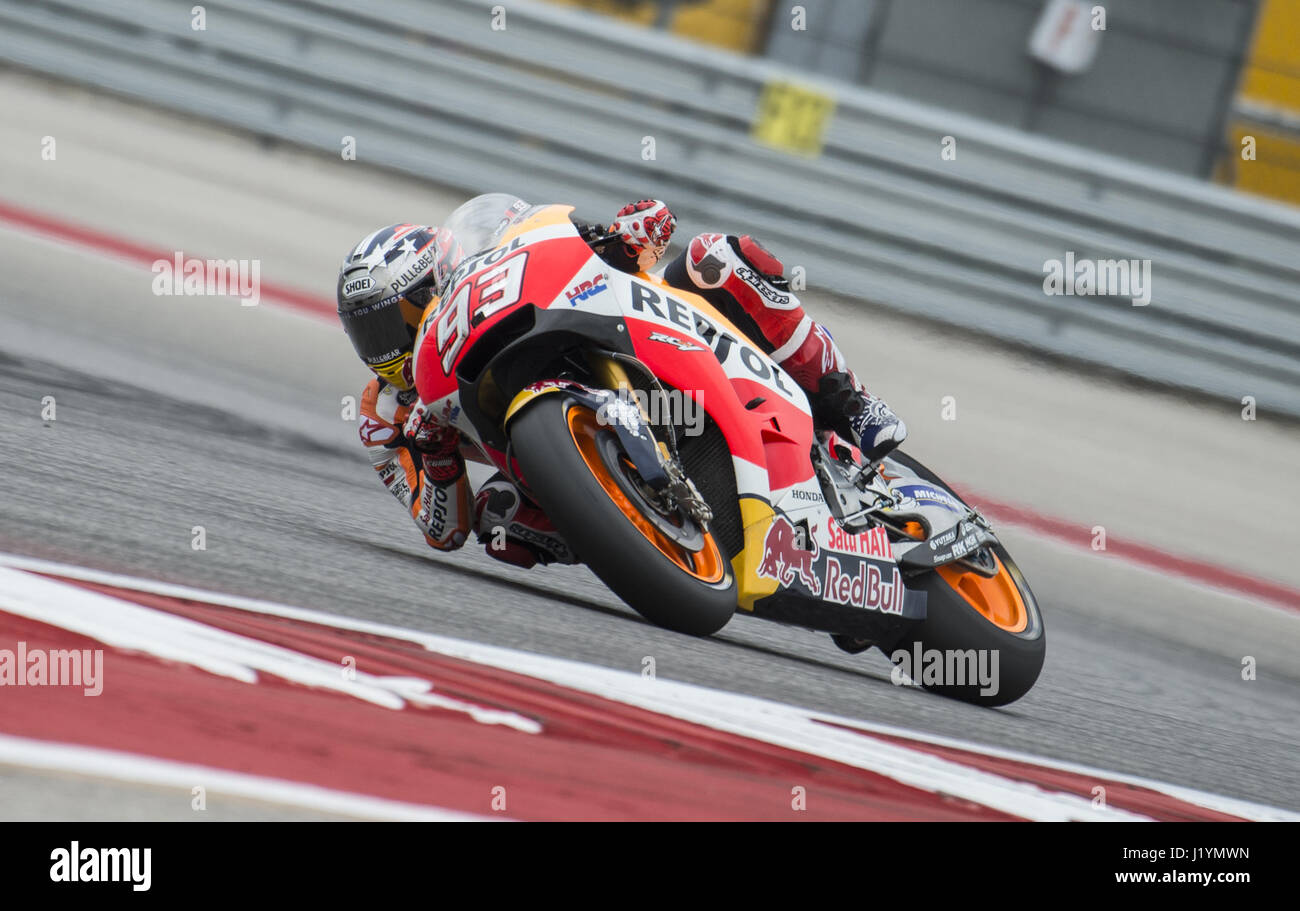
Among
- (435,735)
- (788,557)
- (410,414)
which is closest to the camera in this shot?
(435,735)

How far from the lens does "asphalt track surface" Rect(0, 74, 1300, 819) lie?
4.30 meters

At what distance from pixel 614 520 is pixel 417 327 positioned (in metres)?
1.26

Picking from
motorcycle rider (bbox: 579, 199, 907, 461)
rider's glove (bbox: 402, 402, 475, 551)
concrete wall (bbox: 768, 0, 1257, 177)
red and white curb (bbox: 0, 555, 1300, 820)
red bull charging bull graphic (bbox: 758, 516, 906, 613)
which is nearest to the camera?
red and white curb (bbox: 0, 555, 1300, 820)

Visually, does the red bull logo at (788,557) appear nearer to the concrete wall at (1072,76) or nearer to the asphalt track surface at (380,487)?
the asphalt track surface at (380,487)

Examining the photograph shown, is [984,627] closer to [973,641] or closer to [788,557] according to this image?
[973,641]

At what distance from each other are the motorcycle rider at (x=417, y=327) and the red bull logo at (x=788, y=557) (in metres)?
0.68

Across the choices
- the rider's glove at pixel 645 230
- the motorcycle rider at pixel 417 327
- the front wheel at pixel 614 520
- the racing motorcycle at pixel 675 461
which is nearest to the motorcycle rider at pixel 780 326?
the motorcycle rider at pixel 417 327

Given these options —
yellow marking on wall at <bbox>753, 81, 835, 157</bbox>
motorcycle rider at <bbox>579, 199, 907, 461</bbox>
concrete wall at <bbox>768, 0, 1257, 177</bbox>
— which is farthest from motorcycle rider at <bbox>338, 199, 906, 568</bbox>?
concrete wall at <bbox>768, 0, 1257, 177</bbox>

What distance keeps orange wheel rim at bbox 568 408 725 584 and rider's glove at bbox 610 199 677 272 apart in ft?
1.96

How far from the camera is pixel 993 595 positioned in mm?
4930

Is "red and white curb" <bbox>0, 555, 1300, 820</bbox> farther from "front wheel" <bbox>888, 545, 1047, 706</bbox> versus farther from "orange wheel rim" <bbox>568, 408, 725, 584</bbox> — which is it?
"front wheel" <bbox>888, 545, 1047, 706</bbox>

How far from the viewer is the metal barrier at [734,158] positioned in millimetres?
10672

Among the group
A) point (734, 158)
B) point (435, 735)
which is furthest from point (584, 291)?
point (734, 158)
